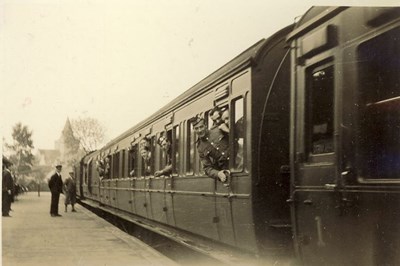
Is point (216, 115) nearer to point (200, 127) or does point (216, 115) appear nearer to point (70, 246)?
point (200, 127)

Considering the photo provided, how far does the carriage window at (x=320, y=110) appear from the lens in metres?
3.71

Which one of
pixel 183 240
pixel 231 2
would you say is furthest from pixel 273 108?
pixel 183 240

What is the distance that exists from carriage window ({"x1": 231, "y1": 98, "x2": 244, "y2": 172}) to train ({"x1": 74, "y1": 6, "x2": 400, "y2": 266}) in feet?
0.03

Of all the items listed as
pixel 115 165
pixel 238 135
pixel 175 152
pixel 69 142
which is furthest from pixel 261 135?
pixel 115 165

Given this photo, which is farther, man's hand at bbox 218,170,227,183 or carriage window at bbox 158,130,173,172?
carriage window at bbox 158,130,173,172

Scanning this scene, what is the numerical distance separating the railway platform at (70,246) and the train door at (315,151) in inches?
83.8

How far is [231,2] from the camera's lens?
16.0ft

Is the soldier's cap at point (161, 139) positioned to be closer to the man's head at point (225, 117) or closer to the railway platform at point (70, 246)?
the railway platform at point (70, 246)

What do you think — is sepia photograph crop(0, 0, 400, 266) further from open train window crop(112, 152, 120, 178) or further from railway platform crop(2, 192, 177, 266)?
open train window crop(112, 152, 120, 178)

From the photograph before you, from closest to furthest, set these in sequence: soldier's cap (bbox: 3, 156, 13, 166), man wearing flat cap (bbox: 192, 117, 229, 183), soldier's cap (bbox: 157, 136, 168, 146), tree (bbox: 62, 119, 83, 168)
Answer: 1. man wearing flat cap (bbox: 192, 117, 229, 183)
2. soldier's cap (bbox: 3, 156, 13, 166)
3. tree (bbox: 62, 119, 83, 168)
4. soldier's cap (bbox: 157, 136, 168, 146)

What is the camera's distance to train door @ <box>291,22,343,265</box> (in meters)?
3.58

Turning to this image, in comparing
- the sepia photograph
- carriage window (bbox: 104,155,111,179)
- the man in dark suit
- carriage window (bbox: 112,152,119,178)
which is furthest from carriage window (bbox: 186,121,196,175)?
carriage window (bbox: 104,155,111,179)

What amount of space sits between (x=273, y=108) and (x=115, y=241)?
346 centimetres

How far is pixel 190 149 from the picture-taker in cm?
682
